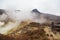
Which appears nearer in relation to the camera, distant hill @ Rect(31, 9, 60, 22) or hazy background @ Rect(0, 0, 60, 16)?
distant hill @ Rect(31, 9, 60, 22)

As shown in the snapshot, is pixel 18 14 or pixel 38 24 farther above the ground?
pixel 18 14

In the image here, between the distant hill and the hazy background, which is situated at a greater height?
the hazy background

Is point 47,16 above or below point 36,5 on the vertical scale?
below

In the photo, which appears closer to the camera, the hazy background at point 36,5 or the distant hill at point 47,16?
the distant hill at point 47,16

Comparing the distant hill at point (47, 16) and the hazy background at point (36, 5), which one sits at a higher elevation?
the hazy background at point (36, 5)

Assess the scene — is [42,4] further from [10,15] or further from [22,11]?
[10,15]

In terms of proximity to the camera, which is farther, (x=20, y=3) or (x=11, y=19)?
(x=20, y=3)

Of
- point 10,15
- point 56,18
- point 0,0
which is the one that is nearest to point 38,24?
point 56,18

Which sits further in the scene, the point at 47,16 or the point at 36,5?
the point at 36,5
